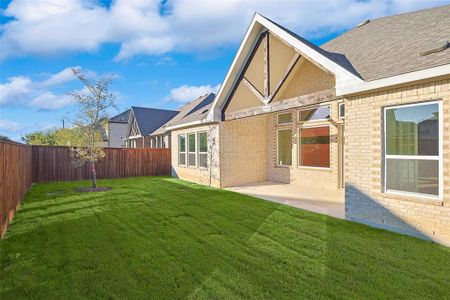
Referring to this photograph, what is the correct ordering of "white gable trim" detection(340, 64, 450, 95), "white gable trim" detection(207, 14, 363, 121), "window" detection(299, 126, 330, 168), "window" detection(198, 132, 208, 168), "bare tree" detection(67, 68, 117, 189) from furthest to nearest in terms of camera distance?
"window" detection(198, 132, 208, 168), "bare tree" detection(67, 68, 117, 189), "window" detection(299, 126, 330, 168), "white gable trim" detection(207, 14, 363, 121), "white gable trim" detection(340, 64, 450, 95)

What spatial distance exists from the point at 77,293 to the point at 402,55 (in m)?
7.52

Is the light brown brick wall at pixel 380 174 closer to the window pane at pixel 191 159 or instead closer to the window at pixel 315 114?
the window at pixel 315 114

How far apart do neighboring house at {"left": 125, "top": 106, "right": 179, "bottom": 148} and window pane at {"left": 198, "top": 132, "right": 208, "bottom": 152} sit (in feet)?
37.2

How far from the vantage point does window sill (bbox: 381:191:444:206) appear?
5.08 metres

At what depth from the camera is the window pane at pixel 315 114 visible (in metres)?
11.4

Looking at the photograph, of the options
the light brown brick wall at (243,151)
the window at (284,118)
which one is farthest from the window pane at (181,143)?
the window at (284,118)

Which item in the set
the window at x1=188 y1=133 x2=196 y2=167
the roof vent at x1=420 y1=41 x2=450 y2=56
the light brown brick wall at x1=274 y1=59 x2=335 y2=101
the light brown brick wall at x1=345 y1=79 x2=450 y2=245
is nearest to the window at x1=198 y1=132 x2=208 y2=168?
the window at x1=188 y1=133 x2=196 y2=167

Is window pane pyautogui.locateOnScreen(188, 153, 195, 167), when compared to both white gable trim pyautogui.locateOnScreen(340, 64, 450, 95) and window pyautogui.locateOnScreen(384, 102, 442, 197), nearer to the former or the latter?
white gable trim pyautogui.locateOnScreen(340, 64, 450, 95)

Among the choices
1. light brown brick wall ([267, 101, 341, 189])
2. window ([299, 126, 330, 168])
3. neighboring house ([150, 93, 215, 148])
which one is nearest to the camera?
light brown brick wall ([267, 101, 341, 189])

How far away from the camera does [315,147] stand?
11789 mm

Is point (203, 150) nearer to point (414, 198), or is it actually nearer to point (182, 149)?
point (182, 149)

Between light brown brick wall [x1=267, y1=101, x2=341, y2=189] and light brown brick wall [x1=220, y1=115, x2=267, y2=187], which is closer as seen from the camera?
light brown brick wall [x1=267, y1=101, x2=341, y2=189]

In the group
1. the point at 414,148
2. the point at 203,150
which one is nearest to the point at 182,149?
the point at 203,150

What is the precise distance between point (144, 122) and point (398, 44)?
73.3ft
